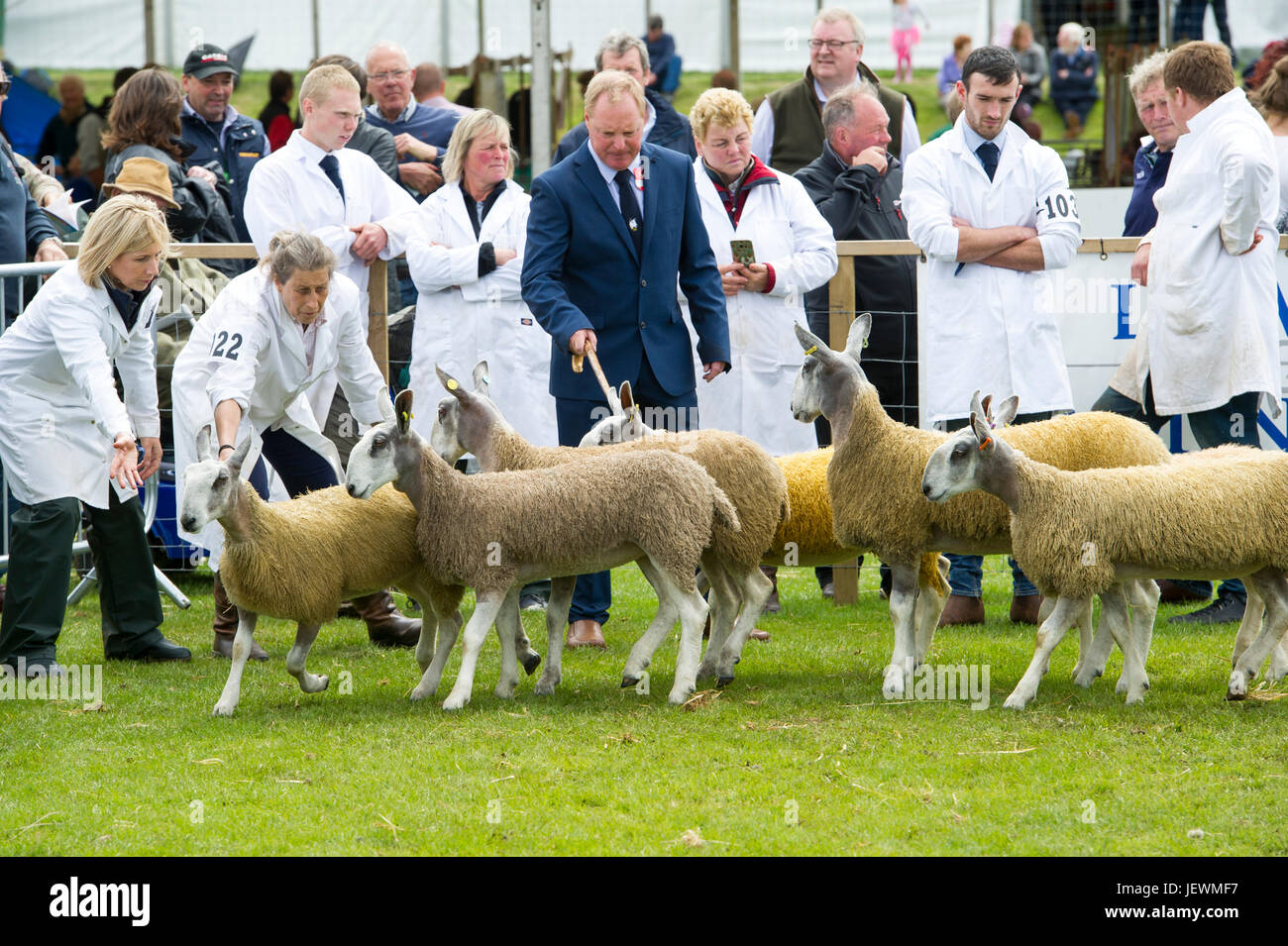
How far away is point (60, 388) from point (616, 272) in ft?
Answer: 8.57

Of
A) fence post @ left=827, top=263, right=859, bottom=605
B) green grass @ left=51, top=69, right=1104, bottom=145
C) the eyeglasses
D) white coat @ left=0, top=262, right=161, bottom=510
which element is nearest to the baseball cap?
white coat @ left=0, top=262, right=161, bottom=510

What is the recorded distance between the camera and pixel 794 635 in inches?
309

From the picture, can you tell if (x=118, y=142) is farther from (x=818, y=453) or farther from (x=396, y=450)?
(x=818, y=453)

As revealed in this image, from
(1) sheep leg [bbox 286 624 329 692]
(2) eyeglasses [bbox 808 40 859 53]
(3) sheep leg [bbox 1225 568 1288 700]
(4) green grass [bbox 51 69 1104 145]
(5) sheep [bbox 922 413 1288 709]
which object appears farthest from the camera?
(4) green grass [bbox 51 69 1104 145]

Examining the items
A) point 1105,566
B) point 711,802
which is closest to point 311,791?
point 711,802

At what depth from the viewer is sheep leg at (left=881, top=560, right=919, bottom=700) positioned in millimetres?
6391

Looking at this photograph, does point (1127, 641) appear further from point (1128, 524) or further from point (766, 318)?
point (766, 318)

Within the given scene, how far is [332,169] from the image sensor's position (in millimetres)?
8836

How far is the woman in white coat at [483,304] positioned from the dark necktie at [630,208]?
60.9 inches

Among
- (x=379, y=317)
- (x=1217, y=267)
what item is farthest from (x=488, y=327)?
(x=1217, y=267)

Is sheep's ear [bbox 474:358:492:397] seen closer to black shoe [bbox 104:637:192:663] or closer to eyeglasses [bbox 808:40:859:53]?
black shoe [bbox 104:637:192:663]

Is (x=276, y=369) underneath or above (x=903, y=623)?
above

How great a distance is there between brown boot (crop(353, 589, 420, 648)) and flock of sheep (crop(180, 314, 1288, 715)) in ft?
3.59

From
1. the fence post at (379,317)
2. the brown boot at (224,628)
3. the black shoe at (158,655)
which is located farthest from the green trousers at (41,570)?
the fence post at (379,317)
